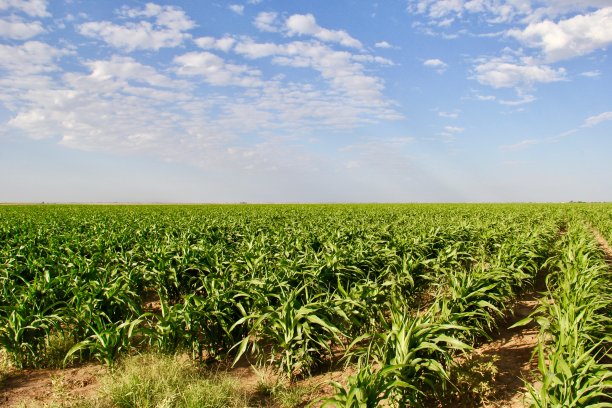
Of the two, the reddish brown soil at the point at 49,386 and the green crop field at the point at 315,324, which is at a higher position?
the green crop field at the point at 315,324

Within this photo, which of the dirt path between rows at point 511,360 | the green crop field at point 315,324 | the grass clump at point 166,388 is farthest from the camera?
the dirt path between rows at point 511,360

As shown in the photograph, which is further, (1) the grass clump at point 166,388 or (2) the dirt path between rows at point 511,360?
(2) the dirt path between rows at point 511,360

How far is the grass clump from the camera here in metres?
4.02

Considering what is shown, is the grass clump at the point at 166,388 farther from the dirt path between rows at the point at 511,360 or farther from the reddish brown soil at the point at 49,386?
the dirt path between rows at the point at 511,360

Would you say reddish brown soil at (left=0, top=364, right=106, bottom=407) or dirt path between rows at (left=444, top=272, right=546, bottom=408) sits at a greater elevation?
dirt path between rows at (left=444, top=272, right=546, bottom=408)

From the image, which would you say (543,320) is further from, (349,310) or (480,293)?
(349,310)

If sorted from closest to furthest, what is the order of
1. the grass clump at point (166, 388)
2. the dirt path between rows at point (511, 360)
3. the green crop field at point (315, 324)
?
the green crop field at point (315, 324), the grass clump at point (166, 388), the dirt path between rows at point (511, 360)

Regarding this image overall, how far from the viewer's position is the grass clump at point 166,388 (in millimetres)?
4016

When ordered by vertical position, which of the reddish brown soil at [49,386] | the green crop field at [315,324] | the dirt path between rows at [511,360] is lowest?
the reddish brown soil at [49,386]

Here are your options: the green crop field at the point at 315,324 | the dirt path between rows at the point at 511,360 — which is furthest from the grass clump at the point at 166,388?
the dirt path between rows at the point at 511,360

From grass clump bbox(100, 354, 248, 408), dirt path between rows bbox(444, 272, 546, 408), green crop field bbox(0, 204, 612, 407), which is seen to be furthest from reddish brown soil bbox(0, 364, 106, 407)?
dirt path between rows bbox(444, 272, 546, 408)

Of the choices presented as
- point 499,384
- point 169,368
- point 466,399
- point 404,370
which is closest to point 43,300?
point 169,368

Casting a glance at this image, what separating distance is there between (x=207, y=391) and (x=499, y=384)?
313cm

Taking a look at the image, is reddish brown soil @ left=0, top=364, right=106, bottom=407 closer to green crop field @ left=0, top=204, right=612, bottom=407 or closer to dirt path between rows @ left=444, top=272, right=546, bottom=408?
green crop field @ left=0, top=204, right=612, bottom=407
